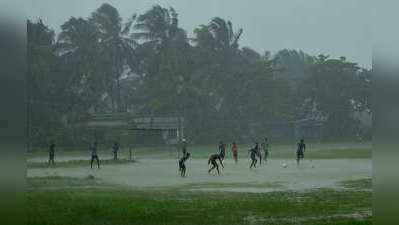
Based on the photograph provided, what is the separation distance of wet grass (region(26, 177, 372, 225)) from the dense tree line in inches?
2050

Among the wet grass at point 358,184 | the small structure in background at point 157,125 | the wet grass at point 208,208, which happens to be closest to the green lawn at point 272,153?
the small structure in background at point 157,125

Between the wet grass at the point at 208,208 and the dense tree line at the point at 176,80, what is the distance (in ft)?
171

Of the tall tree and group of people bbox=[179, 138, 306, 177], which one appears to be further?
the tall tree

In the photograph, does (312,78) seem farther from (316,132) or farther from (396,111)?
(396,111)

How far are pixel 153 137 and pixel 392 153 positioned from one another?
61.8 metres

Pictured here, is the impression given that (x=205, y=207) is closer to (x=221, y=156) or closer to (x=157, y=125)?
(x=221, y=156)

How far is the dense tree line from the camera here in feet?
223

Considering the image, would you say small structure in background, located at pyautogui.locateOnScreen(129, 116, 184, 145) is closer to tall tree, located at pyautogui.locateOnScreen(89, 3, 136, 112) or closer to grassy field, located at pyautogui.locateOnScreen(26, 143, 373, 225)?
tall tree, located at pyautogui.locateOnScreen(89, 3, 136, 112)

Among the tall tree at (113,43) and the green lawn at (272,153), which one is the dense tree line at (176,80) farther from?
the green lawn at (272,153)

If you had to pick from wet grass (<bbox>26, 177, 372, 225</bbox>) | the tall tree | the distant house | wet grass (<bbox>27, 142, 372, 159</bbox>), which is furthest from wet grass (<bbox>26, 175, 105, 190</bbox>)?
the tall tree

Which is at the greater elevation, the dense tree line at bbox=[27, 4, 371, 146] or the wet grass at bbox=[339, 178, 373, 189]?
the dense tree line at bbox=[27, 4, 371, 146]

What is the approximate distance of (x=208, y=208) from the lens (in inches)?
496

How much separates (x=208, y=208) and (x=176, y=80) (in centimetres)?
5976

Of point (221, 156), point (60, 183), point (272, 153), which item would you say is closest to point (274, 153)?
point (272, 153)
